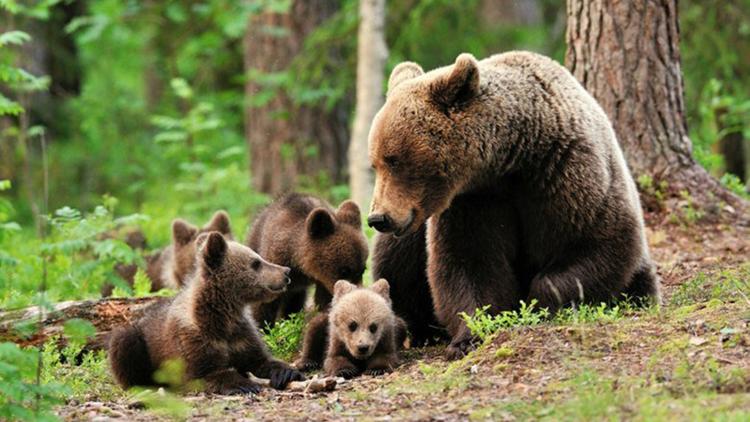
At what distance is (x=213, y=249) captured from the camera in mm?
7617

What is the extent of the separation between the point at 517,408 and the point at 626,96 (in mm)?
5554

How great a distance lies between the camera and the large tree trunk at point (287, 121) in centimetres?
1631

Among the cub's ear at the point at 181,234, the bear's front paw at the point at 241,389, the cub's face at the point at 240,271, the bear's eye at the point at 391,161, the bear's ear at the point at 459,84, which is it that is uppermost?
the bear's ear at the point at 459,84

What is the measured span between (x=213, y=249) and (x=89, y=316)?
1.55 meters

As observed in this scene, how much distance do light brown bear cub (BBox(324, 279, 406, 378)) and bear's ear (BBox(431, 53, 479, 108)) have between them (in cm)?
153

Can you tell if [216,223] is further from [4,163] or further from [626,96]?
[4,163]

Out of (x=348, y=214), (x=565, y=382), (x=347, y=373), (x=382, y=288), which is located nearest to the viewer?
(x=565, y=382)

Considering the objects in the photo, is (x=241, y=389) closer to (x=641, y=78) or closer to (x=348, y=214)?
(x=348, y=214)

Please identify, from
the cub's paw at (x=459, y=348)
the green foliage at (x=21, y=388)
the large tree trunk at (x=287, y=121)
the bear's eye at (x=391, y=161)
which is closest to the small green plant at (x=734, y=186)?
the cub's paw at (x=459, y=348)

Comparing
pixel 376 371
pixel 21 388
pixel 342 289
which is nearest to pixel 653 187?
pixel 342 289

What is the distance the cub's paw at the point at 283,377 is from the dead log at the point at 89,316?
148 cm

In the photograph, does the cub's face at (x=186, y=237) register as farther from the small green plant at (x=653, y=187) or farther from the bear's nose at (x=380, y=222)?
the bear's nose at (x=380, y=222)

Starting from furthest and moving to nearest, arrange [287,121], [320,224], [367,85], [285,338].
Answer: [287,121] → [367,85] → [320,224] → [285,338]

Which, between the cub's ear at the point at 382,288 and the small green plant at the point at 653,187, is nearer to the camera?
the cub's ear at the point at 382,288
